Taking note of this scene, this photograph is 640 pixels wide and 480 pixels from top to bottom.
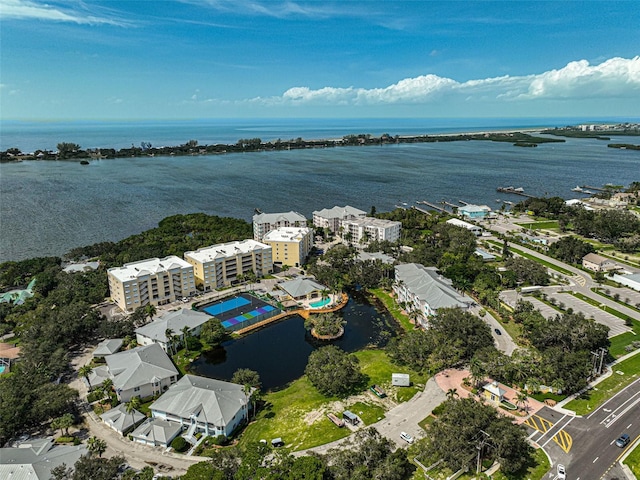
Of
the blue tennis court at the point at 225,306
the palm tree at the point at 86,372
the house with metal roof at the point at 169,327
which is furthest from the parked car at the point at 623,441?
the palm tree at the point at 86,372

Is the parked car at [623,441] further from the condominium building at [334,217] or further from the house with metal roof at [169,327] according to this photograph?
the condominium building at [334,217]

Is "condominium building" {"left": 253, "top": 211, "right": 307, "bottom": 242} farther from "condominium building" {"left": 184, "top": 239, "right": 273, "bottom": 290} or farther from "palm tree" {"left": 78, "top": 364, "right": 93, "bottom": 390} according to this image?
"palm tree" {"left": 78, "top": 364, "right": 93, "bottom": 390}

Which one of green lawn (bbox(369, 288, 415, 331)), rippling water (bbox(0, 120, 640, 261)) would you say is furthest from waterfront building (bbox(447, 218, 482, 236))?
green lawn (bbox(369, 288, 415, 331))

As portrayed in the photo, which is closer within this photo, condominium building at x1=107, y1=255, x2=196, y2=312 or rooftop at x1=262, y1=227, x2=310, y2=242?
→ condominium building at x1=107, y1=255, x2=196, y2=312

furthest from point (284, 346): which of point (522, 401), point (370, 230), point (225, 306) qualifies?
point (370, 230)

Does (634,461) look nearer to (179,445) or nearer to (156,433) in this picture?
(179,445)
